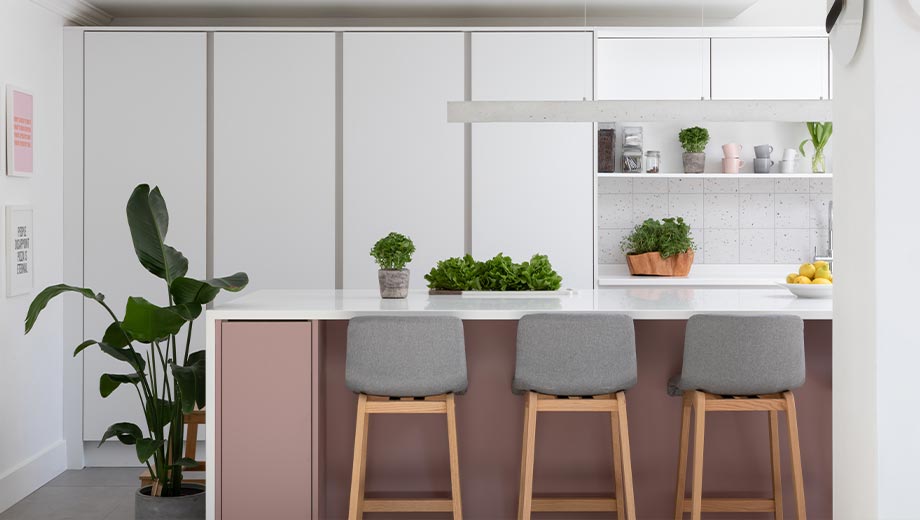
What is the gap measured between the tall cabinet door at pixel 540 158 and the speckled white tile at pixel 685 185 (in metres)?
0.91

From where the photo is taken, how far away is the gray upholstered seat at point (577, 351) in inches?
133

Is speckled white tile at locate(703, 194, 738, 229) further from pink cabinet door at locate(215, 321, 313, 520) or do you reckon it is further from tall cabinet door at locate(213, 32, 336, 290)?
pink cabinet door at locate(215, 321, 313, 520)

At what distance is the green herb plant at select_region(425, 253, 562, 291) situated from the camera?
4.20 metres

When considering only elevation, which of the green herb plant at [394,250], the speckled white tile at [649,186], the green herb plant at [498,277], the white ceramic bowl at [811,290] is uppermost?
the speckled white tile at [649,186]

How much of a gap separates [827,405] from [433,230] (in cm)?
246

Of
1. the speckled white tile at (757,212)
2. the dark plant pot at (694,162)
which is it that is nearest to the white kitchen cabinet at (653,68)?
the dark plant pot at (694,162)

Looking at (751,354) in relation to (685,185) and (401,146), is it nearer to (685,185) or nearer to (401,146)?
(401,146)

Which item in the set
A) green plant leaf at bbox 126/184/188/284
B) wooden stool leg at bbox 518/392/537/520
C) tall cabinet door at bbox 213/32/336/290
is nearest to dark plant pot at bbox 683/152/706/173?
tall cabinet door at bbox 213/32/336/290

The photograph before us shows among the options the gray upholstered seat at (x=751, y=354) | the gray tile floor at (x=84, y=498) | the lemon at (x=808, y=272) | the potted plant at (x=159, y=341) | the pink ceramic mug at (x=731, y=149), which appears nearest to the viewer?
the gray upholstered seat at (x=751, y=354)

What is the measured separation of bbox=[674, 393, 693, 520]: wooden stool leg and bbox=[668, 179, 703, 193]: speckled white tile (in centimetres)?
269

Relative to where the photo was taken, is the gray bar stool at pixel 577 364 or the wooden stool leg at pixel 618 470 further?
the wooden stool leg at pixel 618 470

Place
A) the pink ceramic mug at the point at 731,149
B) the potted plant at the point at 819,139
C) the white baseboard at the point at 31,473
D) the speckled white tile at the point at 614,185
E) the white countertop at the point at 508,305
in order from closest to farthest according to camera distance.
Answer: the white countertop at the point at 508,305, the white baseboard at the point at 31,473, the potted plant at the point at 819,139, the pink ceramic mug at the point at 731,149, the speckled white tile at the point at 614,185

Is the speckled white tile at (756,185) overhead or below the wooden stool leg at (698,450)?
overhead

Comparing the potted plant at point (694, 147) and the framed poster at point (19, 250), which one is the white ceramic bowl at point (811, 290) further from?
the framed poster at point (19, 250)
